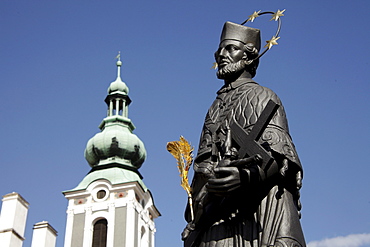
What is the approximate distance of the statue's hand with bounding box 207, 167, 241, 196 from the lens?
3.68m

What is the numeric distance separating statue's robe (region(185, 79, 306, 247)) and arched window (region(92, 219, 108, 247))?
114ft

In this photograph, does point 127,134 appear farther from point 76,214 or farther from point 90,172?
point 76,214

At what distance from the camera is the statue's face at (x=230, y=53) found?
4527 mm

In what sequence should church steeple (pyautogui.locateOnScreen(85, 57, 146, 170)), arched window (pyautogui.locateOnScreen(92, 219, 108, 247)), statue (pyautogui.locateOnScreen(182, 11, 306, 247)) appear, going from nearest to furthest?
1. statue (pyautogui.locateOnScreen(182, 11, 306, 247))
2. arched window (pyautogui.locateOnScreen(92, 219, 108, 247))
3. church steeple (pyautogui.locateOnScreen(85, 57, 146, 170))

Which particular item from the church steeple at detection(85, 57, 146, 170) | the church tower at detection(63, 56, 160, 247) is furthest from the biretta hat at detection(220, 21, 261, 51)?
the church steeple at detection(85, 57, 146, 170)

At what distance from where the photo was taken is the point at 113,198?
39.8 m

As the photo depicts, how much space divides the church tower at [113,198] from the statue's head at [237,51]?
33492 mm

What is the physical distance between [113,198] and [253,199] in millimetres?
36541

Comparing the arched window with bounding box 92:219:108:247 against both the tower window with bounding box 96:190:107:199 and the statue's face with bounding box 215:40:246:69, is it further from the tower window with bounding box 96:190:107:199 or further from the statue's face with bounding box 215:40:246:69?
the statue's face with bounding box 215:40:246:69

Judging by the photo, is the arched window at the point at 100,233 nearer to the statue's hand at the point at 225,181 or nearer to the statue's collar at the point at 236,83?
the statue's collar at the point at 236,83

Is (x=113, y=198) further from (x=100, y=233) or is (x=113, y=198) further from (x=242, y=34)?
(x=242, y=34)

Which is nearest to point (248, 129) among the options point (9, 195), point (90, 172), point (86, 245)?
point (9, 195)

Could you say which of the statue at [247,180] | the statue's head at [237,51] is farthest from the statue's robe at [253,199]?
the statue's head at [237,51]

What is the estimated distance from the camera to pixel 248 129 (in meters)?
4.01
